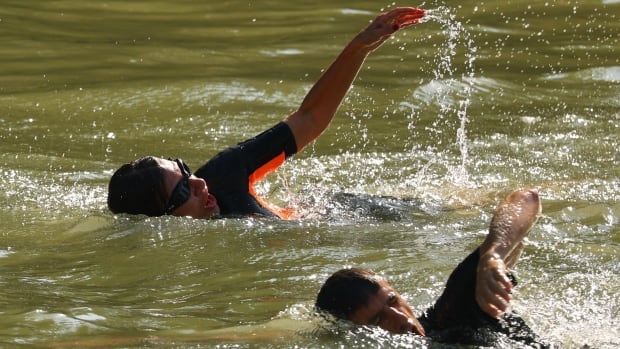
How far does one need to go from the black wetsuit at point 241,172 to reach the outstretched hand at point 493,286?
2485 mm

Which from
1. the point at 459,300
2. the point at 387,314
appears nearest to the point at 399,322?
the point at 387,314

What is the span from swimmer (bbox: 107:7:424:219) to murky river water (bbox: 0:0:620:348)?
13cm

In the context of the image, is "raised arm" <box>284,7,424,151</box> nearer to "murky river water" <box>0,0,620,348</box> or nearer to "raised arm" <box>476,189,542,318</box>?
"murky river water" <box>0,0,620,348</box>

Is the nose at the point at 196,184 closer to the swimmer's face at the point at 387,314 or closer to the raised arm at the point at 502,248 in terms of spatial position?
the swimmer's face at the point at 387,314

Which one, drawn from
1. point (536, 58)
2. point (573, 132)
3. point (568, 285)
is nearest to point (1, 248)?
point (568, 285)

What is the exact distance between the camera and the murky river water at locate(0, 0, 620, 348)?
18.3 feet

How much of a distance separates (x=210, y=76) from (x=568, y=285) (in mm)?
5835

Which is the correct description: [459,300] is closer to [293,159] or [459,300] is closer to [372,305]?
[372,305]

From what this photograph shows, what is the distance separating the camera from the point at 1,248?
6.79 metres

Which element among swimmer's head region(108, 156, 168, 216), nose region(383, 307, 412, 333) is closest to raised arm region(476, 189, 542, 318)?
nose region(383, 307, 412, 333)

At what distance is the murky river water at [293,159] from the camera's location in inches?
220

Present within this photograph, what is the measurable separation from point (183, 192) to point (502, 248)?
252 centimetres

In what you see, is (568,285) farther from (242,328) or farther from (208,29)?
(208,29)

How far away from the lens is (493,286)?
4.35 meters
